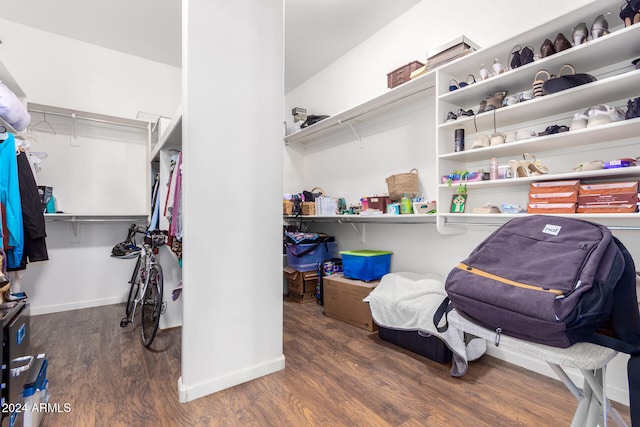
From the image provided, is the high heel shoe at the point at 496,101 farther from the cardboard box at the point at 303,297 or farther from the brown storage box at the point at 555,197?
the cardboard box at the point at 303,297

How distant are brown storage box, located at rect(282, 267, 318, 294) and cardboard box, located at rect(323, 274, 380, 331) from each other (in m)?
0.46

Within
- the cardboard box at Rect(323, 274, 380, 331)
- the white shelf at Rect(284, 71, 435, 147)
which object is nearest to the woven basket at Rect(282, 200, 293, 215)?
the white shelf at Rect(284, 71, 435, 147)

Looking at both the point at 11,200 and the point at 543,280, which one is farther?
the point at 11,200

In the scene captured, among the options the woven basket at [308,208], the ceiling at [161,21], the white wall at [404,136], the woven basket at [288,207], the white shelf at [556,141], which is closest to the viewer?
the white shelf at [556,141]

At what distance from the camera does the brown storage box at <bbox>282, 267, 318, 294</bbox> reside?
354cm

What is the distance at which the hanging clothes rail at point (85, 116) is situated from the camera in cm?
300

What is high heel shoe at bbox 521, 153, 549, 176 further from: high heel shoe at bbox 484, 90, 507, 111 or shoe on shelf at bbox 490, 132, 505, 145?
high heel shoe at bbox 484, 90, 507, 111

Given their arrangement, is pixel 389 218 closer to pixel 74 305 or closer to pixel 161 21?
pixel 161 21

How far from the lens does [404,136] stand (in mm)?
2977

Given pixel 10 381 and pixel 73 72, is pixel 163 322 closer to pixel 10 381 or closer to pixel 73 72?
pixel 10 381

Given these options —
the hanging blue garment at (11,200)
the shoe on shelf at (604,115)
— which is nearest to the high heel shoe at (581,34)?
the shoe on shelf at (604,115)

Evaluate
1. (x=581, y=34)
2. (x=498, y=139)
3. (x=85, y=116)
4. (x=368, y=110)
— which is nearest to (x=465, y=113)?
(x=498, y=139)

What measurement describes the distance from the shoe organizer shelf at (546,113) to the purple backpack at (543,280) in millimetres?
830

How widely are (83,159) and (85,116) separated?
0.48 metres
